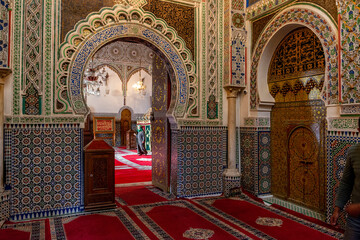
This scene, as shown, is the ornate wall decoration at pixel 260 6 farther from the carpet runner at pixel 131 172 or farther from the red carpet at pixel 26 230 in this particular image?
the red carpet at pixel 26 230

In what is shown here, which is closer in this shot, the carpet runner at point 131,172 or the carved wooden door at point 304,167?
the carved wooden door at point 304,167

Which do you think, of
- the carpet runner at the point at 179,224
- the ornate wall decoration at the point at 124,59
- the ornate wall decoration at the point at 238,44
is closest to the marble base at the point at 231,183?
the carpet runner at the point at 179,224

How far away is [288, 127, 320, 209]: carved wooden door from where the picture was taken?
13.3 ft

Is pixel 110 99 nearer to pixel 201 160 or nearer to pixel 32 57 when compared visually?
pixel 201 160

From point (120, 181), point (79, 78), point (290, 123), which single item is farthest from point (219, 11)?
point (120, 181)

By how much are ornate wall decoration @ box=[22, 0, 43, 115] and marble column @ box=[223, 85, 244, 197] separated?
291 cm

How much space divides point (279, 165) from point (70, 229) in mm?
3257

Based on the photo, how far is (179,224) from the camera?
3518 mm

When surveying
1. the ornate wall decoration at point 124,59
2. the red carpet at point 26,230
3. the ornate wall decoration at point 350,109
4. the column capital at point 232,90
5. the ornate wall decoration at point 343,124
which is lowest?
the red carpet at point 26,230

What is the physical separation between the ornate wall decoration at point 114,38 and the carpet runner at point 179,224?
4.77 ft

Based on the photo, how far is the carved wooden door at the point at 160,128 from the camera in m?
5.12

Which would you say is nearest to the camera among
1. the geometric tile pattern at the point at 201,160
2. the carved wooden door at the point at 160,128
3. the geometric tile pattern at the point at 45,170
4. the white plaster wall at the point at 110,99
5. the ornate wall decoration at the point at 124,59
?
the geometric tile pattern at the point at 45,170

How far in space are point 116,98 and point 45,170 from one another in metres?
9.87

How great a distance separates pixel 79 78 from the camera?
4.04 meters
